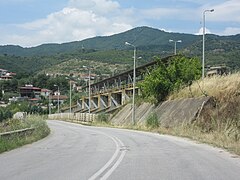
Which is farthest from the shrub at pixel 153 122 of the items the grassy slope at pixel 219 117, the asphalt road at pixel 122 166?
the asphalt road at pixel 122 166

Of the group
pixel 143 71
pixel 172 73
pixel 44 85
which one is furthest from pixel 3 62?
pixel 172 73

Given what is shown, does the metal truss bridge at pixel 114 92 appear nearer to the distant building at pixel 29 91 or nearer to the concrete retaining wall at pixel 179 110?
the concrete retaining wall at pixel 179 110

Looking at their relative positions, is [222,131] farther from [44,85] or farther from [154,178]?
[44,85]

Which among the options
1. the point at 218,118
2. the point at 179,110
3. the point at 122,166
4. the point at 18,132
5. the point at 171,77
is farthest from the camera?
the point at 171,77

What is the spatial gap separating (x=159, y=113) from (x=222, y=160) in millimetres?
25643

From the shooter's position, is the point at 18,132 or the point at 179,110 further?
the point at 179,110

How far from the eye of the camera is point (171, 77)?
4278 cm

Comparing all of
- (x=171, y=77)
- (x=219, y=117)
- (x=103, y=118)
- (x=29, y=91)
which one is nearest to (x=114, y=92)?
(x=103, y=118)

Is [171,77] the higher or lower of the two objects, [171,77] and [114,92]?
the higher

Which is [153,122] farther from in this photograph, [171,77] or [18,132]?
[18,132]

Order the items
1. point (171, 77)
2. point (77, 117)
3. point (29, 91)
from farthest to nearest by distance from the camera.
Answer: point (29, 91) → point (77, 117) → point (171, 77)

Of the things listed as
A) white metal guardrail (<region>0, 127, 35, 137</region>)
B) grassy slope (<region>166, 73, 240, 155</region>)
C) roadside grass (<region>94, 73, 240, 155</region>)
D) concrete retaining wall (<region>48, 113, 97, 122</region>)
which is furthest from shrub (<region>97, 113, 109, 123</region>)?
white metal guardrail (<region>0, 127, 35, 137</region>)

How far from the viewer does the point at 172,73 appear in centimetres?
4266

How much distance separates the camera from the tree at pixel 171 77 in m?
42.3
